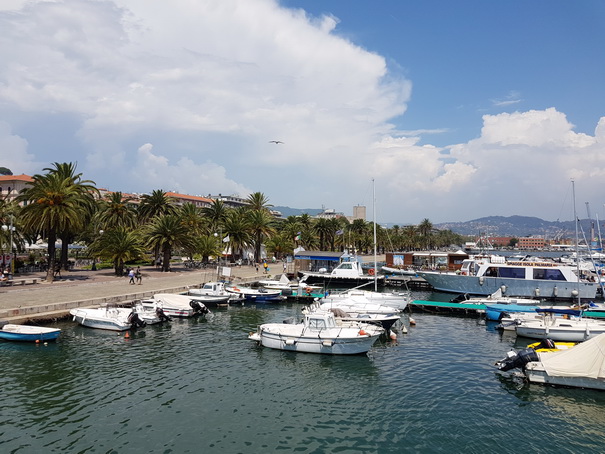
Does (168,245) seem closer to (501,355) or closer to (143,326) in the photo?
(143,326)

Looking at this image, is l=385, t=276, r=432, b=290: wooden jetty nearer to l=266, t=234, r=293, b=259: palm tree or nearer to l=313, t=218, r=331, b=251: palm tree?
l=266, t=234, r=293, b=259: palm tree

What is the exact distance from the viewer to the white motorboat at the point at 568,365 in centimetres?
2155

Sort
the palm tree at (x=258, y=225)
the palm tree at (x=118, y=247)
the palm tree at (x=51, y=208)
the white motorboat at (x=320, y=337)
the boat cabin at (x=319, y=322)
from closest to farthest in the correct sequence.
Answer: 1. the white motorboat at (x=320, y=337)
2. the boat cabin at (x=319, y=322)
3. the palm tree at (x=51, y=208)
4. the palm tree at (x=118, y=247)
5. the palm tree at (x=258, y=225)

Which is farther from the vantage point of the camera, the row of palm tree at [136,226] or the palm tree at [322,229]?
the palm tree at [322,229]

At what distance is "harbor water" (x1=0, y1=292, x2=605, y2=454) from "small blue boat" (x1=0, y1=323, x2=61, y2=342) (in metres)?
0.78

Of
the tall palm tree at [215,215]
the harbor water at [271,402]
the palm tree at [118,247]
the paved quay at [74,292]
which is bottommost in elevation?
the harbor water at [271,402]

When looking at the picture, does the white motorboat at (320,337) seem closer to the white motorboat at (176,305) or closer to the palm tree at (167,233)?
the white motorboat at (176,305)

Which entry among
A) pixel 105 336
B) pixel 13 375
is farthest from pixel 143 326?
pixel 13 375

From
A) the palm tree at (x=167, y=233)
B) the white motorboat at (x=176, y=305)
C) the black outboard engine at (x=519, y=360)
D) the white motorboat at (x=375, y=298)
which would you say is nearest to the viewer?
the black outboard engine at (x=519, y=360)

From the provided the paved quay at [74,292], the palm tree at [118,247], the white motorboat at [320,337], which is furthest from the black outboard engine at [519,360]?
the palm tree at [118,247]

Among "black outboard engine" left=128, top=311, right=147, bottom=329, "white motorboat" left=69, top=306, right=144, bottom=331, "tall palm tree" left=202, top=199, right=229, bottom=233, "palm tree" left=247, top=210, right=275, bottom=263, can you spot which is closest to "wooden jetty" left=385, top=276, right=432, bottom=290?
"palm tree" left=247, top=210, right=275, bottom=263

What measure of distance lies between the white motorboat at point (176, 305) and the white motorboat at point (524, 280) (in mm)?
36925

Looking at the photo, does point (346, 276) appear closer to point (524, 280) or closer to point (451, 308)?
point (451, 308)

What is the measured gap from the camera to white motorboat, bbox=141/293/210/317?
1524 inches
